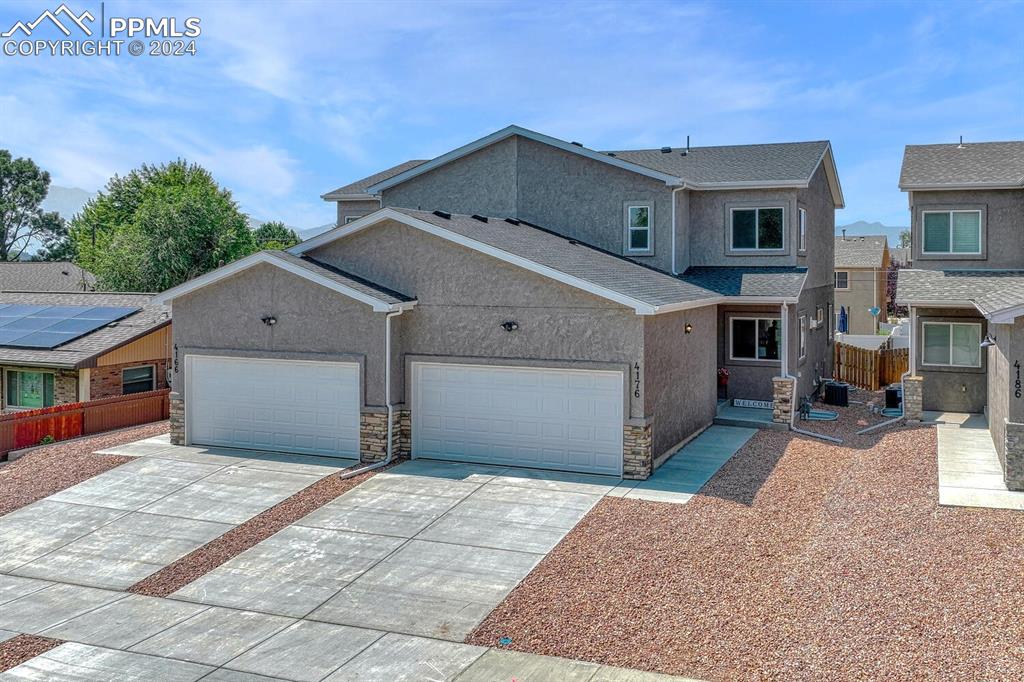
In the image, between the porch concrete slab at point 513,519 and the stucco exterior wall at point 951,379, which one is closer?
the porch concrete slab at point 513,519

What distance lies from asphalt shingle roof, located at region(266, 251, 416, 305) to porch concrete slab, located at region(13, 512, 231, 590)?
5.15 metres

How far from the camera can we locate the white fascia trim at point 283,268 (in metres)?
15.9

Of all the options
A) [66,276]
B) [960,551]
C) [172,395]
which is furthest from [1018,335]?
[66,276]

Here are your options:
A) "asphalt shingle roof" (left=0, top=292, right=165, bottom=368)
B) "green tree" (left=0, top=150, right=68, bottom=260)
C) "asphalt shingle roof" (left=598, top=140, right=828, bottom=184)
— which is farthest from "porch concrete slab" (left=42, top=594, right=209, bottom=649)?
"green tree" (left=0, top=150, right=68, bottom=260)

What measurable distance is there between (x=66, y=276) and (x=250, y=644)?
1591 inches

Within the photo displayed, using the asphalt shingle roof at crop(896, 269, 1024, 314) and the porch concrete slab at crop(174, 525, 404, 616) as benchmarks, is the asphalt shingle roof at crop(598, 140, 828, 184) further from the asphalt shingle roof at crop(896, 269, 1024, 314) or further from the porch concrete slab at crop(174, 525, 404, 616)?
the porch concrete slab at crop(174, 525, 404, 616)

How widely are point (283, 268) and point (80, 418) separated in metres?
7.61

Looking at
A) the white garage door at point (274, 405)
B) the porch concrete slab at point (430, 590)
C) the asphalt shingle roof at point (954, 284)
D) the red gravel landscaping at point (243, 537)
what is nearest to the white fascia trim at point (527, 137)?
the asphalt shingle roof at point (954, 284)

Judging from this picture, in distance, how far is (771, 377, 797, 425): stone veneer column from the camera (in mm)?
19078

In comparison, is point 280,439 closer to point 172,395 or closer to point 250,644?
point 172,395

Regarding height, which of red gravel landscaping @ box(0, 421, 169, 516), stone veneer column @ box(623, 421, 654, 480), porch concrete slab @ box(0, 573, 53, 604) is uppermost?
stone veneer column @ box(623, 421, 654, 480)

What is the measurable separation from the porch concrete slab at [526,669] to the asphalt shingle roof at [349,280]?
8413 mm

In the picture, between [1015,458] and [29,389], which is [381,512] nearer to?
[1015,458]

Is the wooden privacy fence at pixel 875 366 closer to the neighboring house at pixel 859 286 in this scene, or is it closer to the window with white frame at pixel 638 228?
the window with white frame at pixel 638 228
